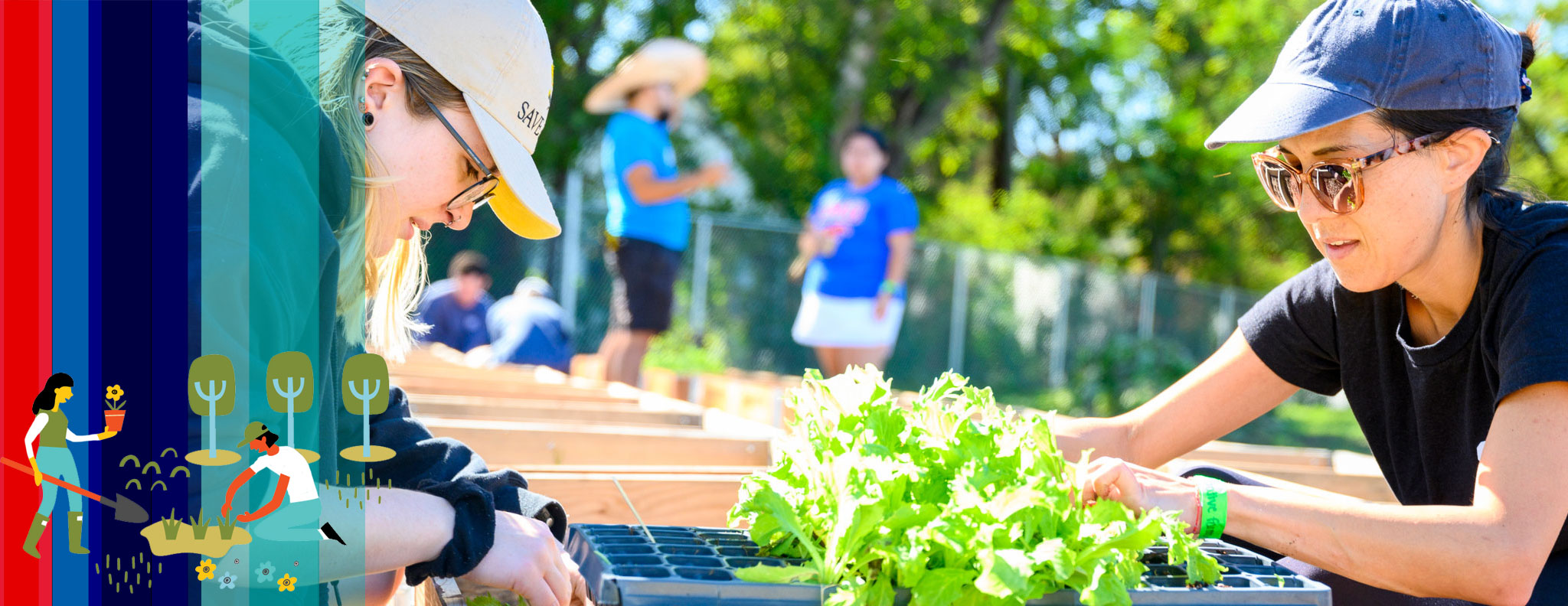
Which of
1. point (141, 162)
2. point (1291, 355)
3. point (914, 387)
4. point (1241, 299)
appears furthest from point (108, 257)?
point (1241, 299)

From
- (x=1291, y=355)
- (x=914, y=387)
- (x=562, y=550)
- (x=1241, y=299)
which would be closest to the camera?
(x=562, y=550)

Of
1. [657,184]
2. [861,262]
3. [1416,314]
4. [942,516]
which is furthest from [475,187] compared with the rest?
[861,262]

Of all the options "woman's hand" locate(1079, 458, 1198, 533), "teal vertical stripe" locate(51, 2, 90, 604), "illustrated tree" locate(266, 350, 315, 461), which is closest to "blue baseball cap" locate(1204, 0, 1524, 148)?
"woman's hand" locate(1079, 458, 1198, 533)

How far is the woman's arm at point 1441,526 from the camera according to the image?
1.68 meters

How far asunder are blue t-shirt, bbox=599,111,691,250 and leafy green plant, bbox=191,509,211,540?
185 inches

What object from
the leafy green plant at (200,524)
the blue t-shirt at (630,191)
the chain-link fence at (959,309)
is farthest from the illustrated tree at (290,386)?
the chain-link fence at (959,309)

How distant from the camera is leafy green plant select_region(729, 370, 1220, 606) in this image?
131 centimetres

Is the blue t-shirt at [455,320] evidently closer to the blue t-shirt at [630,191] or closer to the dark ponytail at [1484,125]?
the blue t-shirt at [630,191]

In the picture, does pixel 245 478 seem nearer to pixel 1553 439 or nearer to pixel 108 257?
pixel 108 257

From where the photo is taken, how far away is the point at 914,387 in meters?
14.8

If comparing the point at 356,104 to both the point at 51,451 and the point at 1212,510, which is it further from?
the point at 1212,510

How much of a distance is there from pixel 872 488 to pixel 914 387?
44.4 ft

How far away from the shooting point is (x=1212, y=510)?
5.57ft

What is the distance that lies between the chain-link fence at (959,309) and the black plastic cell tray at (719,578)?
959 centimetres
